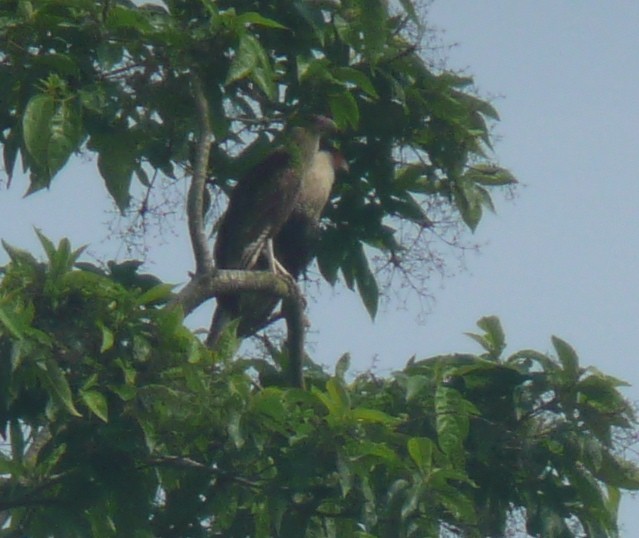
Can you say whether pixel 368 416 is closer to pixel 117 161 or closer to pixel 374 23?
pixel 117 161

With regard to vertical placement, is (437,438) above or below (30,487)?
above

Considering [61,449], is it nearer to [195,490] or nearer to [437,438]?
[195,490]

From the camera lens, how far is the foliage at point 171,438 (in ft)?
14.1

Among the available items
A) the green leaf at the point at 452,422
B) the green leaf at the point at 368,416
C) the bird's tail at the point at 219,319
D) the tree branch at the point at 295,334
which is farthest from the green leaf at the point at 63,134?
the bird's tail at the point at 219,319

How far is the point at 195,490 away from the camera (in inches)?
189

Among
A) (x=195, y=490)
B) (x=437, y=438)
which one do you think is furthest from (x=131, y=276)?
(x=437, y=438)

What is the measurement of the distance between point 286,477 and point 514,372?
43.3 inches

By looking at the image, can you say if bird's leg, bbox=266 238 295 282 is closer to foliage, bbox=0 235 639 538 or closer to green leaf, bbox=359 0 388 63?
green leaf, bbox=359 0 388 63

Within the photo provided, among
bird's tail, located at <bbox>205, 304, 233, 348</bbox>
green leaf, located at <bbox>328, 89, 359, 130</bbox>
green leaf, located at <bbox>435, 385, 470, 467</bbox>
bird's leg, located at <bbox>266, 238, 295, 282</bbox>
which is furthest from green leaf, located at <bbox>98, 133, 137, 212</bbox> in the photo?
bird's leg, located at <bbox>266, 238, 295, 282</bbox>

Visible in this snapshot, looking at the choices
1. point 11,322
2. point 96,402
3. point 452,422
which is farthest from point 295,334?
point 11,322

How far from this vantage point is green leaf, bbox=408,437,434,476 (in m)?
4.39

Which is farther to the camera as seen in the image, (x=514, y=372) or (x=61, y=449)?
(x=514, y=372)

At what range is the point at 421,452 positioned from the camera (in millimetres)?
4398

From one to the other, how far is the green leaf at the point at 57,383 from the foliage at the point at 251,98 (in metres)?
0.60
